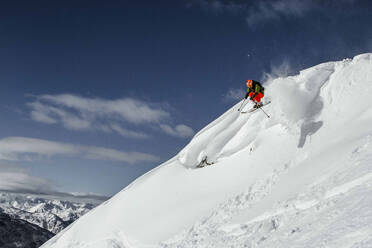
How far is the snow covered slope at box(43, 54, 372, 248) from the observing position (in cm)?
881

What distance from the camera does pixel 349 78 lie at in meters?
18.0

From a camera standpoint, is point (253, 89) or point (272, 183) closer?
point (272, 183)

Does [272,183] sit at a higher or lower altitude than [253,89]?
lower

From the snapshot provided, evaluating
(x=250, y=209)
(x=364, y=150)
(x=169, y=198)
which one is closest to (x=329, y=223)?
(x=364, y=150)

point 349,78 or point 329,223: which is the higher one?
point 349,78

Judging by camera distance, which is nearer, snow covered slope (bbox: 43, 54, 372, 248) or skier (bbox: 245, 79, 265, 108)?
snow covered slope (bbox: 43, 54, 372, 248)

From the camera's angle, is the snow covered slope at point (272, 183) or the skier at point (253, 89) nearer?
the snow covered slope at point (272, 183)

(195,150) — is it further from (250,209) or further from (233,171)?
(250,209)

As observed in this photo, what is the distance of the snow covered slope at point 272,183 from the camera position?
28.9 feet

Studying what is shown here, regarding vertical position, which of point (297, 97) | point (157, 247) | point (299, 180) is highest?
point (297, 97)

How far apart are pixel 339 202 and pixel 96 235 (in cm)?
1704

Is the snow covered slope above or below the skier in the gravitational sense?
below

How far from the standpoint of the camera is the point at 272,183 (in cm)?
1566

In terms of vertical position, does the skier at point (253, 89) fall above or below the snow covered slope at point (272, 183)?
above
